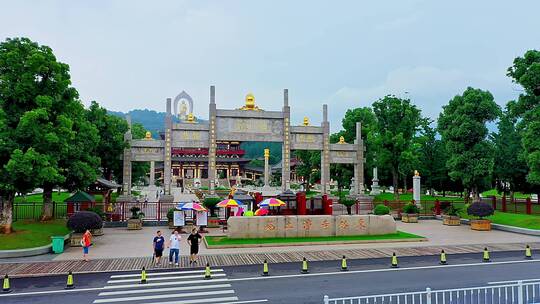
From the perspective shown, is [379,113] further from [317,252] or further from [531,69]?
[317,252]

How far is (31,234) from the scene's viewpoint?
2220cm

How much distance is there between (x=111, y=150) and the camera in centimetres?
3822

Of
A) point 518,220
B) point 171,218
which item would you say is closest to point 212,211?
point 171,218

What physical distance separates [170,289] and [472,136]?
3087 cm

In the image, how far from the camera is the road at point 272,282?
13141mm

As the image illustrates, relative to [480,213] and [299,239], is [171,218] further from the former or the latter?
[480,213]

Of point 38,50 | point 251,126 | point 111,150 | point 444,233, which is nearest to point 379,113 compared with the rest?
point 251,126

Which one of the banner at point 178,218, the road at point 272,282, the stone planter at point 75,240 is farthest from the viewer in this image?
the banner at point 178,218

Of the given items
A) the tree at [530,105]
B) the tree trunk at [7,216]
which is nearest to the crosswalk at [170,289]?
the tree trunk at [7,216]

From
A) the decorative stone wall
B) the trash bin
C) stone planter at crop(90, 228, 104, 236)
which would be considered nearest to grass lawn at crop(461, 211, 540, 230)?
the decorative stone wall

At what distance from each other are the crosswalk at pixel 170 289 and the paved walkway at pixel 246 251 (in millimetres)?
1801

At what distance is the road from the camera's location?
13.1 m

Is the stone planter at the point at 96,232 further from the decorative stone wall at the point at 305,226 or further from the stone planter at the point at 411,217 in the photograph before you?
the stone planter at the point at 411,217

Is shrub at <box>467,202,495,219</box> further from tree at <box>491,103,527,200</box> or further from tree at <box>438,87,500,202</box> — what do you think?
tree at <box>491,103,527,200</box>
